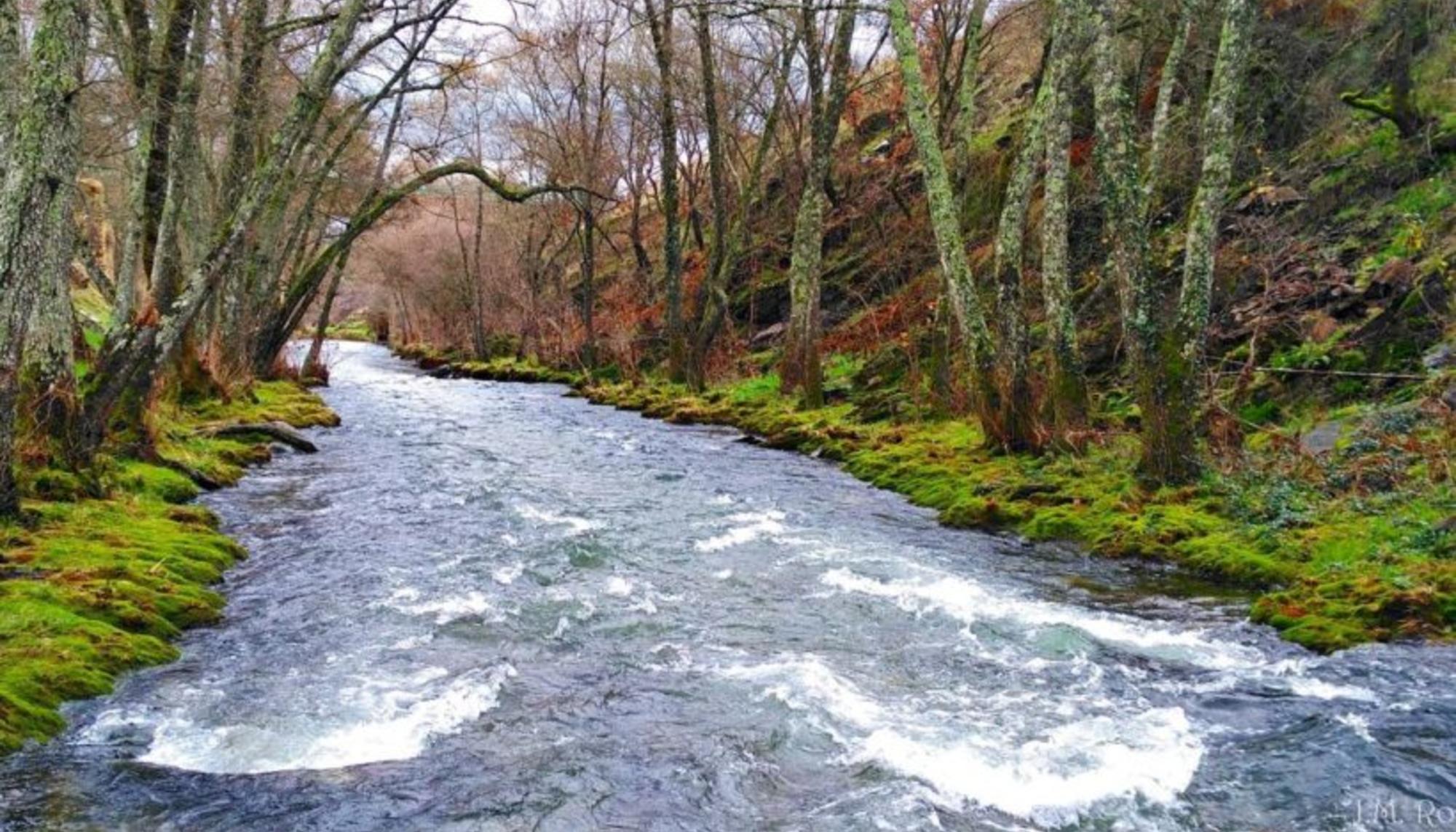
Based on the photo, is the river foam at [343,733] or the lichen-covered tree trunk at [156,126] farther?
the lichen-covered tree trunk at [156,126]

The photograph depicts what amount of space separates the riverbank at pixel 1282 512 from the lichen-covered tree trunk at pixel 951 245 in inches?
37.1

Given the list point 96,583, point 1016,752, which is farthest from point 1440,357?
point 96,583

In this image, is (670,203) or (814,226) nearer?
(814,226)

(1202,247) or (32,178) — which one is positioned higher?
(32,178)

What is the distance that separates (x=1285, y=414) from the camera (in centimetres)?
1186

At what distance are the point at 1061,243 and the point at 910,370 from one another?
6631 millimetres

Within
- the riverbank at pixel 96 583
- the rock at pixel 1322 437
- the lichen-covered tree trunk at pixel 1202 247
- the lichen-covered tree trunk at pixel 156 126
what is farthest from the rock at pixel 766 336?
the riverbank at pixel 96 583

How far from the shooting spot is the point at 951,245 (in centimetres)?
1363

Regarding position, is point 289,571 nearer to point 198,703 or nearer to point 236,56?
point 198,703

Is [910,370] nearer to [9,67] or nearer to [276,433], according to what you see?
[276,433]

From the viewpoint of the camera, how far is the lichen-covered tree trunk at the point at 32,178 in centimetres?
751

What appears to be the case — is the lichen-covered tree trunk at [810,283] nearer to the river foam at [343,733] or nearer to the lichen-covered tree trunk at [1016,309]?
the lichen-covered tree trunk at [1016,309]

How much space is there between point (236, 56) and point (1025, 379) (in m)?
13.0

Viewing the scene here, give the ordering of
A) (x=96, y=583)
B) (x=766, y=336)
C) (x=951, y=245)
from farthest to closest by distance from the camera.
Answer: (x=766, y=336) → (x=951, y=245) → (x=96, y=583)
